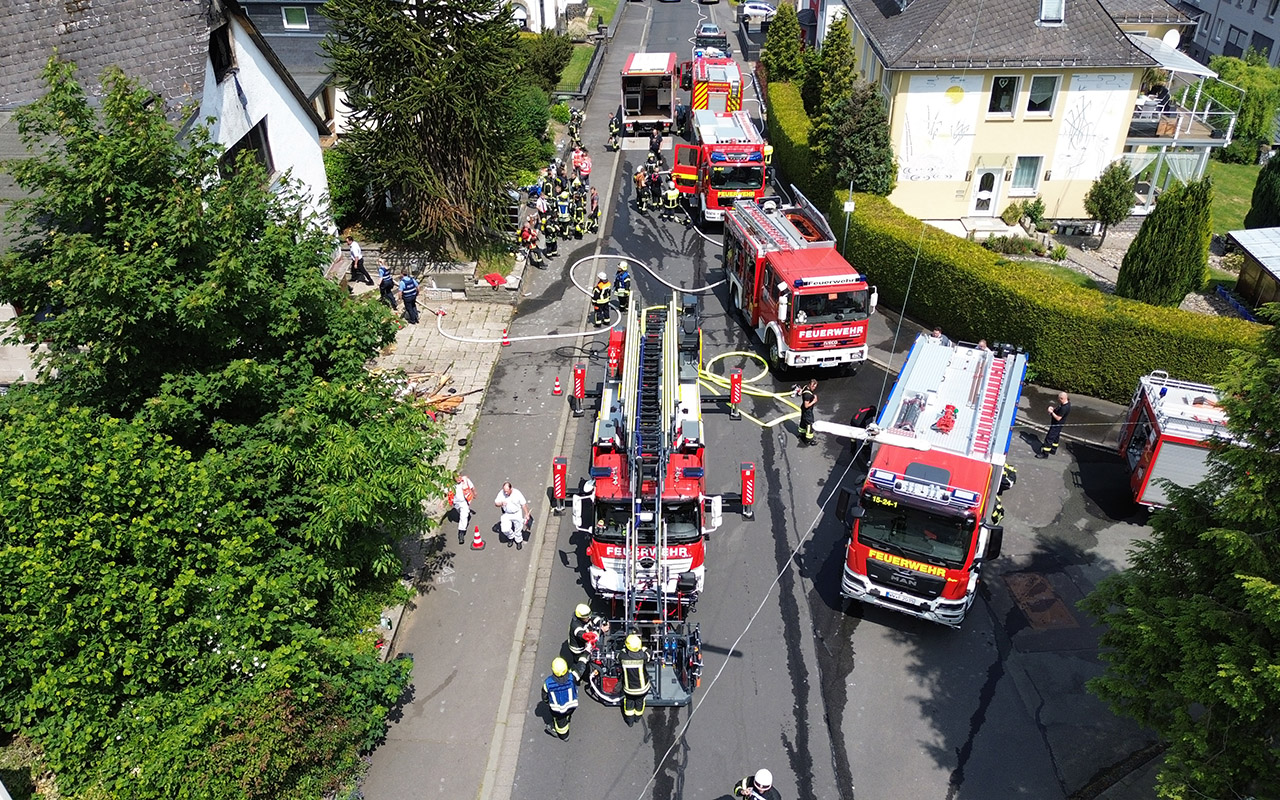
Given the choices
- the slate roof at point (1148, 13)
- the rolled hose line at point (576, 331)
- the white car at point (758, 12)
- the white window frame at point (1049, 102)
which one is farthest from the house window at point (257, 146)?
the white car at point (758, 12)

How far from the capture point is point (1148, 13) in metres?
33.1

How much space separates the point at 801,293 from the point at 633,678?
10823mm

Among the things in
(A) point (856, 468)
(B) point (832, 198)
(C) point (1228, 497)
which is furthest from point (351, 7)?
(C) point (1228, 497)

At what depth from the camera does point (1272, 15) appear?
1823 inches

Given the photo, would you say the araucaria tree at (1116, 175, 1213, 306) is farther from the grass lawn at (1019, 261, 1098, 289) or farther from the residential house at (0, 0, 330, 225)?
the residential house at (0, 0, 330, 225)

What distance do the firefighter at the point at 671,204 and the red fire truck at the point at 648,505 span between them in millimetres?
16046

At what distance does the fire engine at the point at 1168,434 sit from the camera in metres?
16.5

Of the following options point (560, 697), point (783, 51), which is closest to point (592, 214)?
point (783, 51)

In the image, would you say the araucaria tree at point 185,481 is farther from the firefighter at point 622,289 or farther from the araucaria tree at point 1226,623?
the firefighter at point 622,289

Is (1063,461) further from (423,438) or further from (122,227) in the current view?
(122,227)

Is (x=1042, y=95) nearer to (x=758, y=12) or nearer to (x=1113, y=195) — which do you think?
(x=1113, y=195)

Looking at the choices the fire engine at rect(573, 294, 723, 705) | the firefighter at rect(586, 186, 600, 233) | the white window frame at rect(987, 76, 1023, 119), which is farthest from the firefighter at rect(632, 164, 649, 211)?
the fire engine at rect(573, 294, 723, 705)

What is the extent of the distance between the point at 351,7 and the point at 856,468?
18315 millimetres

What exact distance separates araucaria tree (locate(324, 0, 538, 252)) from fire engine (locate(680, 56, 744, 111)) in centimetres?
1082
